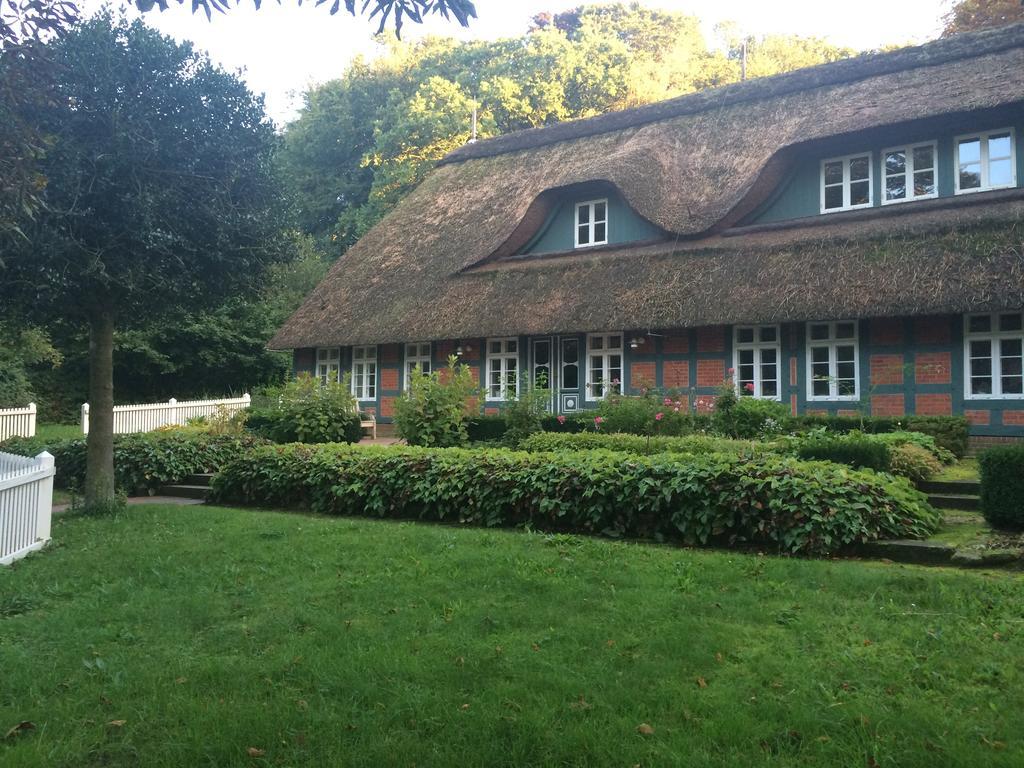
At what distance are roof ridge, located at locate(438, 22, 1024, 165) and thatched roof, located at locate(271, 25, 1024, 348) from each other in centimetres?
4

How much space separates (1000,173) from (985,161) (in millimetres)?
369

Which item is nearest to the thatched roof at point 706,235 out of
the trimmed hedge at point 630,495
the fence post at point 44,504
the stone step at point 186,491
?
the trimmed hedge at point 630,495

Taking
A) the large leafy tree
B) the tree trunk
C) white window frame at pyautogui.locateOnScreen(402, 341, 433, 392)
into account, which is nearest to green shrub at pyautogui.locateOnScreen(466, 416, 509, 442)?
white window frame at pyautogui.locateOnScreen(402, 341, 433, 392)

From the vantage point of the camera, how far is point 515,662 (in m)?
4.14

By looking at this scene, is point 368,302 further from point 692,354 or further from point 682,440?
point 682,440

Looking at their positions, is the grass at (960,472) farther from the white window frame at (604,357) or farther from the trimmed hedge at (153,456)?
the trimmed hedge at (153,456)

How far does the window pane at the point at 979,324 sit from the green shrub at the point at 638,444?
555cm

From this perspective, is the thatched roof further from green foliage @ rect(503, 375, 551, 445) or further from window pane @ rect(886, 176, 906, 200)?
green foliage @ rect(503, 375, 551, 445)

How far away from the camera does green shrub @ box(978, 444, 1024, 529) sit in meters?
6.80

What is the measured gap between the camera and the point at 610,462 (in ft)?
26.6

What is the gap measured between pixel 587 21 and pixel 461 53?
23.4ft

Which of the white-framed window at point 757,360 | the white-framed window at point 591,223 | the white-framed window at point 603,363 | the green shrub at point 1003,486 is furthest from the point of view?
the white-framed window at point 591,223

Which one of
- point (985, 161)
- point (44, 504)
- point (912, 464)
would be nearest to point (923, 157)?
point (985, 161)

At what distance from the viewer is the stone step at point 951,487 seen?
9.09 meters
